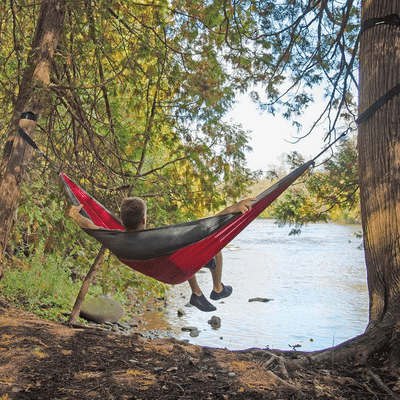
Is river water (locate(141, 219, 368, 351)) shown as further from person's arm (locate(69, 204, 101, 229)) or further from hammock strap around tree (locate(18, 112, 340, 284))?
person's arm (locate(69, 204, 101, 229))

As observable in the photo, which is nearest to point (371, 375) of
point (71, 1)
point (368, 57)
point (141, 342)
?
point (141, 342)

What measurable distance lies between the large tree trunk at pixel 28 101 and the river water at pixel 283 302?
231 cm

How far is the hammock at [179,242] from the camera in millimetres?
2041

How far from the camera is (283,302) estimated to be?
831 centimetres

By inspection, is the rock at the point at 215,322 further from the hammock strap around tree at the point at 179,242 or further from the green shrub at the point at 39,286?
the hammock strap around tree at the point at 179,242

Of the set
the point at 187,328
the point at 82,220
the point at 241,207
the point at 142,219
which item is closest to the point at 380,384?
the point at 241,207

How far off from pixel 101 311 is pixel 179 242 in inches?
184

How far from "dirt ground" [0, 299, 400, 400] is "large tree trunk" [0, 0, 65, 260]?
773mm

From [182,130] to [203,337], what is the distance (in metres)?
3.27

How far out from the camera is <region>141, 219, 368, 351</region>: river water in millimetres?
6227

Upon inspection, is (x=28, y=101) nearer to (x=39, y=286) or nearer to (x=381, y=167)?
(x=381, y=167)

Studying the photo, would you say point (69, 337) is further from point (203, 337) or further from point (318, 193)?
point (203, 337)

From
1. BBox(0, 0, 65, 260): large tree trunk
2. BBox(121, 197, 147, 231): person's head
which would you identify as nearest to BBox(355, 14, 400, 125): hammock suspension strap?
BBox(121, 197, 147, 231): person's head

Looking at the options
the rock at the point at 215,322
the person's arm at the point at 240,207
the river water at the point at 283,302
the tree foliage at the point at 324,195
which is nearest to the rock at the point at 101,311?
the river water at the point at 283,302
